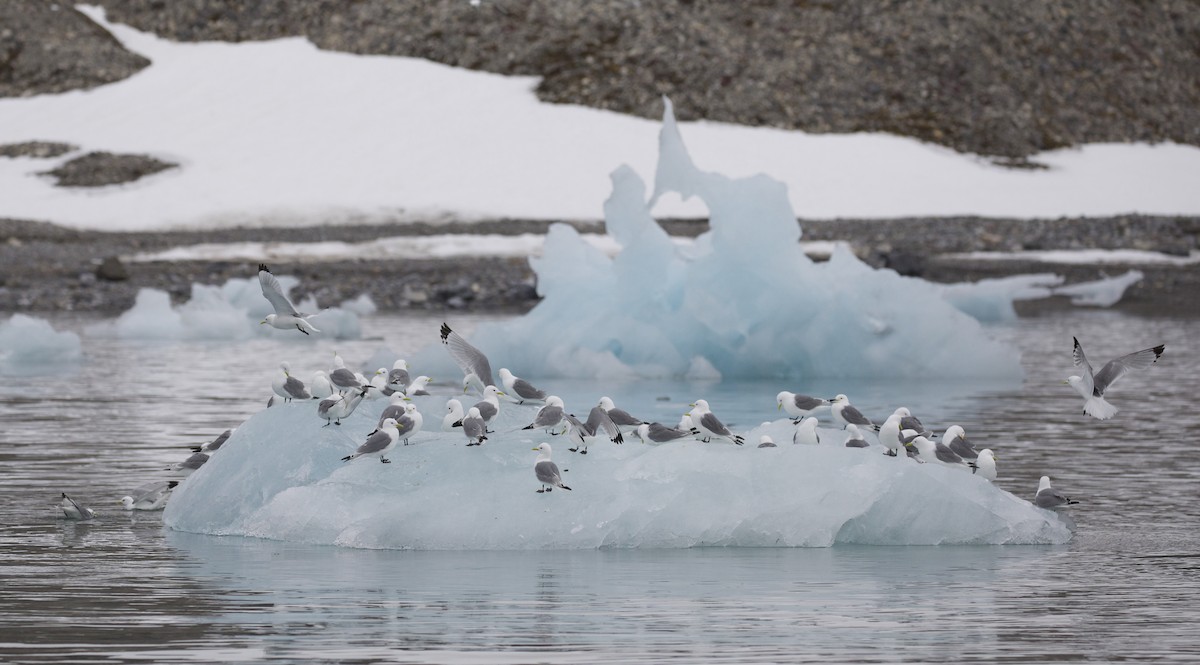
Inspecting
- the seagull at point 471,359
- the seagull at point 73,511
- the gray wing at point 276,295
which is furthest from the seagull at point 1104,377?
the seagull at point 73,511

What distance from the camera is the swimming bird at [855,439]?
39.2 feet

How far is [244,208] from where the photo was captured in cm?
5819

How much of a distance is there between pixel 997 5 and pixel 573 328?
176 ft

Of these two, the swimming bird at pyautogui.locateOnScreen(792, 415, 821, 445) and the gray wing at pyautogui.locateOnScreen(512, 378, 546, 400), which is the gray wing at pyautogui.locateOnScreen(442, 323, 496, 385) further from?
the swimming bird at pyautogui.locateOnScreen(792, 415, 821, 445)

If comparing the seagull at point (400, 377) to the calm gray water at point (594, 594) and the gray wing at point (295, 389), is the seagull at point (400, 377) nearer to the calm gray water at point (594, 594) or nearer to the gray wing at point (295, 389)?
the gray wing at point (295, 389)

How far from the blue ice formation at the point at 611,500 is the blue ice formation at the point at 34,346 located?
1589 centimetres

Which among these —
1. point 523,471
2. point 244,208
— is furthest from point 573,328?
point 244,208

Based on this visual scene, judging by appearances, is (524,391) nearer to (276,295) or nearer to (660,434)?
(660,434)

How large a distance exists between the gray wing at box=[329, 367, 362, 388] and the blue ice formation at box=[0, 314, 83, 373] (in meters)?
14.9

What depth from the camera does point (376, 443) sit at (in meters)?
10.8

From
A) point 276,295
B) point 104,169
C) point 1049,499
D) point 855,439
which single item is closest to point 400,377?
point 276,295

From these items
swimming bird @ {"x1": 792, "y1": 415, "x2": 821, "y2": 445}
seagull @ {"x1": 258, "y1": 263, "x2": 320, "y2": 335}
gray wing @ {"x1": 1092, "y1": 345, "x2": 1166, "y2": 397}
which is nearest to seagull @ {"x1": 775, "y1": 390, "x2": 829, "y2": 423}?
swimming bird @ {"x1": 792, "y1": 415, "x2": 821, "y2": 445}

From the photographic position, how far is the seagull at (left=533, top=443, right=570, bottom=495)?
10523 millimetres

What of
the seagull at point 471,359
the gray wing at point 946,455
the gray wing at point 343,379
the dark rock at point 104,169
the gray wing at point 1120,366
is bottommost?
the gray wing at point 946,455
